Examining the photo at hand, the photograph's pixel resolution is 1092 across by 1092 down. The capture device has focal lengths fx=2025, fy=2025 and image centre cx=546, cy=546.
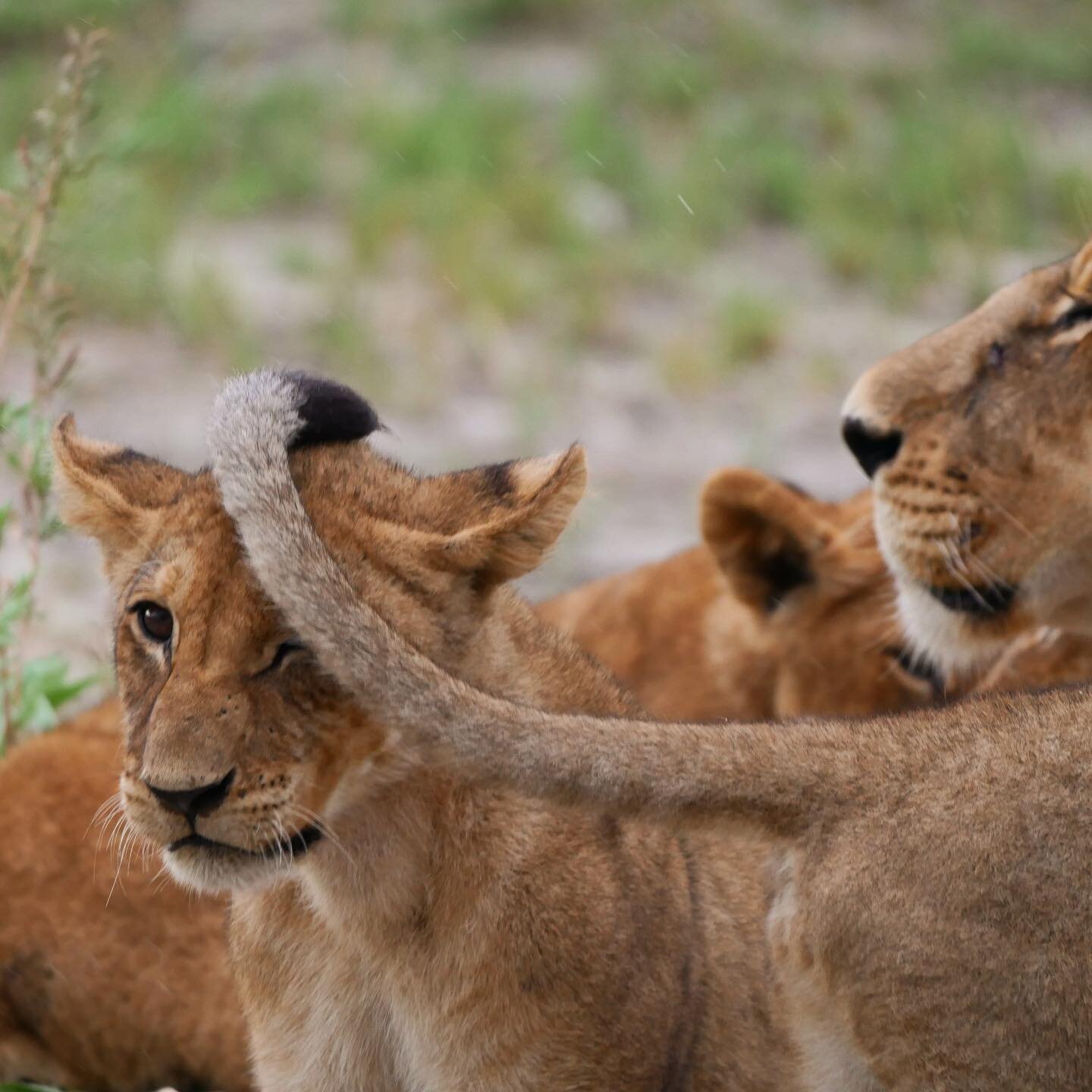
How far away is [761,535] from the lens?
418cm

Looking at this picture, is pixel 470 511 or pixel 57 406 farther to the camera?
pixel 57 406

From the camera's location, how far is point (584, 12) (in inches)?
434

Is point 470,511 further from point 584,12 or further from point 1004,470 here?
point 584,12

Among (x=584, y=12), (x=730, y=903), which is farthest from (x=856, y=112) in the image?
(x=730, y=903)

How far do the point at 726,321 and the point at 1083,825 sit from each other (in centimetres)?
591

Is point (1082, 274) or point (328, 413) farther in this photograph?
point (1082, 274)

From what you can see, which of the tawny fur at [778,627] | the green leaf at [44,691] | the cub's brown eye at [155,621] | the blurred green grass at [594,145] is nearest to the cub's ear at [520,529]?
the cub's brown eye at [155,621]

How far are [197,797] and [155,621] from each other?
0.84 ft

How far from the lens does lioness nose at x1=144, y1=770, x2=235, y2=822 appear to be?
7.94 feet

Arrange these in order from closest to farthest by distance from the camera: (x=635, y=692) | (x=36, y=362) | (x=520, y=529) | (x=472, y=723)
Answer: (x=472, y=723) → (x=520, y=529) → (x=36, y=362) → (x=635, y=692)

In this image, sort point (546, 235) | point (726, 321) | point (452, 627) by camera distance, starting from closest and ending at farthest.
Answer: point (452, 627) < point (726, 321) < point (546, 235)

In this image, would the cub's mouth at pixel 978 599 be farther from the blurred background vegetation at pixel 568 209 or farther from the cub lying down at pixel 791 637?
the blurred background vegetation at pixel 568 209

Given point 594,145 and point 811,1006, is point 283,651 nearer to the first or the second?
point 811,1006

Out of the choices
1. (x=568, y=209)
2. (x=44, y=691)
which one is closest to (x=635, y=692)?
(x=44, y=691)
